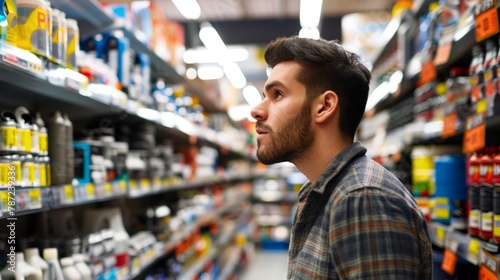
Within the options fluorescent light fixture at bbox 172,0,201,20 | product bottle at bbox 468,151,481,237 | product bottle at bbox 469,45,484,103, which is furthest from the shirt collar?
fluorescent light fixture at bbox 172,0,201,20

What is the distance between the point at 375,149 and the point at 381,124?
28 cm

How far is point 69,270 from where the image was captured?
5.79 feet

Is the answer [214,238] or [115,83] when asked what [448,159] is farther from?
[214,238]

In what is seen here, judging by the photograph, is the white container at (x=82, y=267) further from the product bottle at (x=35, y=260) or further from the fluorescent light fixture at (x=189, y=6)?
the fluorescent light fixture at (x=189, y=6)

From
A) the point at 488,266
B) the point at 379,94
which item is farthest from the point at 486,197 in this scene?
the point at 379,94

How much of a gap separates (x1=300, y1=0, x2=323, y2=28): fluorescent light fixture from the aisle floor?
3.62 m

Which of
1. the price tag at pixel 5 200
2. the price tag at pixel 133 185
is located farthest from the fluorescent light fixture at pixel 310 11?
the price tag at pixel 5 200

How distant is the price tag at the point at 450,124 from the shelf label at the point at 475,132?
215mm


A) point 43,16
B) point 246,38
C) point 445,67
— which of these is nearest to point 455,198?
point 445,67

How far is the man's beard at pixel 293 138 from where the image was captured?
4.72 feet

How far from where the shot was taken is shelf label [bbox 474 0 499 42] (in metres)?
1.62

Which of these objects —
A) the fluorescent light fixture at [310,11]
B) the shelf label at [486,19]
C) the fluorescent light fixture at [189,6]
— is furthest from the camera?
the fluorescent light fixture at [310,11]

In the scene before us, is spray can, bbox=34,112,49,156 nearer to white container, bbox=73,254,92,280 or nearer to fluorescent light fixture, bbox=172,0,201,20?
white container, bbox=73,254,92,280

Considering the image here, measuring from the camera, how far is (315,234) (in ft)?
4.14
